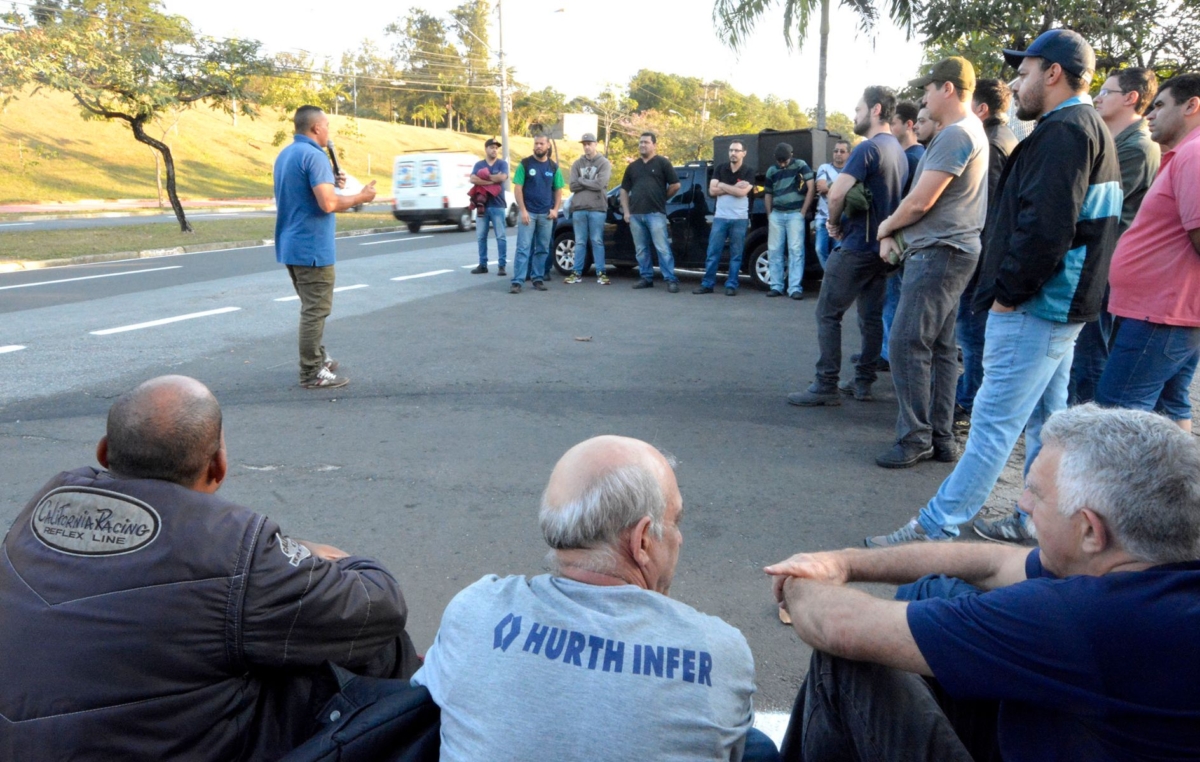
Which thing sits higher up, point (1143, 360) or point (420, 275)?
point (1143, 360)

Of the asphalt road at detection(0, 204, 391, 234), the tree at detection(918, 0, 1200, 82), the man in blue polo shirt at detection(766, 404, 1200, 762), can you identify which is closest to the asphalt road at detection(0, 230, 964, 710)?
the man in blue polo shirt at detection(766, 404, 1200, 762)

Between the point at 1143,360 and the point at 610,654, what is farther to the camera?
the point at 1143,360

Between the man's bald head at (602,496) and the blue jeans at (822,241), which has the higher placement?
the blue jeans at (822,241)

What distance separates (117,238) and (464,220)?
8.75m

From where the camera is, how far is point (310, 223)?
6.59 m

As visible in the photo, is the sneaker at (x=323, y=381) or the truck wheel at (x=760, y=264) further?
the truck wheel at (x=760, y=264)

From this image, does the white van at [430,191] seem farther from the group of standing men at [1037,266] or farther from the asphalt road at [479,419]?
the group of standing men at [1037,266]

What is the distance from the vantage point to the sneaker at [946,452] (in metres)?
5.05

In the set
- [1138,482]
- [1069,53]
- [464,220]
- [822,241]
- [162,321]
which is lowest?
[162,321]

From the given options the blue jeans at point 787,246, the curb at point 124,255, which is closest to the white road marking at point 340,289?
the blue jeans at point 787,246

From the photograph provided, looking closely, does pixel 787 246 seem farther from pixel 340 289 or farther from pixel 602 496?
pixel 602 496

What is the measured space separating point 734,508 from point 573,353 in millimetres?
3743

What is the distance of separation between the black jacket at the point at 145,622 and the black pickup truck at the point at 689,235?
1046 centimetres

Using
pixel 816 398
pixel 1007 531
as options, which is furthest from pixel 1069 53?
pixel 816 398
